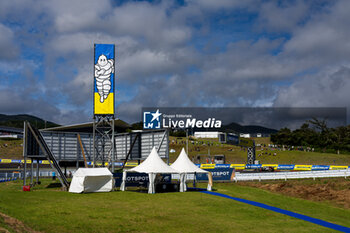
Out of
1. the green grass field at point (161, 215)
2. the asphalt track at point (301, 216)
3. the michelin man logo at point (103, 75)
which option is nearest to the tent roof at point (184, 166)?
the green grass field at point (161, 215)

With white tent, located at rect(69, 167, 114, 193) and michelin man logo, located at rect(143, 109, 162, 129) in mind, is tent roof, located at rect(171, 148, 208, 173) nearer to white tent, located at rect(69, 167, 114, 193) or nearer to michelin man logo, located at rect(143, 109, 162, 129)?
white tent, located at rect(69, 167, 114, 193)

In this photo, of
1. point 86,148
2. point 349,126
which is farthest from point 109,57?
point 349,126

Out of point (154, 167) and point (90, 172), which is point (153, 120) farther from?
point (90, 172)

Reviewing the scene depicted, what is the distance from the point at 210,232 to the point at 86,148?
109 ft

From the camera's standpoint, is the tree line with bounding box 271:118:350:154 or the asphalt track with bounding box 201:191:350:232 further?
the tree line with bounding box 271:118:350:154

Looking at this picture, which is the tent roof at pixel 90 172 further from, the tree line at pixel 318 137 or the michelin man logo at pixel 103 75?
the tree line at pixel 318 137

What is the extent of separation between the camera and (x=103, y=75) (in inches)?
1689

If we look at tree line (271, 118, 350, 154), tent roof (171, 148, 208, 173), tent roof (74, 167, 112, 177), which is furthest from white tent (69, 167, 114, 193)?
tree line (271, 118, 350, 154)

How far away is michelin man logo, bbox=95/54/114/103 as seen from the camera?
140ft

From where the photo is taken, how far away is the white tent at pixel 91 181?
32062 millimetres

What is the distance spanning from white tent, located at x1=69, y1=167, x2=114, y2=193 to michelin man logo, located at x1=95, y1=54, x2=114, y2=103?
39.7 ft

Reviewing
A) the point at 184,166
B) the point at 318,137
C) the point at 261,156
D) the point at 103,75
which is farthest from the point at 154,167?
the point at 318,137

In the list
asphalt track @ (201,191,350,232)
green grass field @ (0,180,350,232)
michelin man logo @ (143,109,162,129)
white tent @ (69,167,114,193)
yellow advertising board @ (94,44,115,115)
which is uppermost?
yellow advertising board @ (94,44,115,115)

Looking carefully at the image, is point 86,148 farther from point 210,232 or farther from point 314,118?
point 314,118
